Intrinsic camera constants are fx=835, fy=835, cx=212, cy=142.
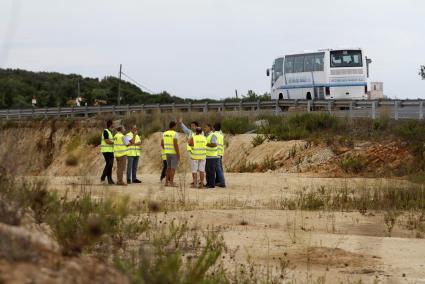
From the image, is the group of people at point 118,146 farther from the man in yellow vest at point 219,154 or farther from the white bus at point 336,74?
the white bus at point 336,74

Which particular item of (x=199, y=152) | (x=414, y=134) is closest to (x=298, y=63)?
(x=414, y=134)

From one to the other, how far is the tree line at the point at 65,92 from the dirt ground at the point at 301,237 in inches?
2555

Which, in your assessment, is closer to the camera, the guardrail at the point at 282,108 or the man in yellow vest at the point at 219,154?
the man in yellow vest at the point at 219,154

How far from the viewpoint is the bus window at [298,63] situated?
1777 inches

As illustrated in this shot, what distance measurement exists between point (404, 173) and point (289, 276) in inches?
650

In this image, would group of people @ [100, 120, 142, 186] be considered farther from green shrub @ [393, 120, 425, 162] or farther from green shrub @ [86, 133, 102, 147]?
green shrub @ [86, 133, 102, 147]

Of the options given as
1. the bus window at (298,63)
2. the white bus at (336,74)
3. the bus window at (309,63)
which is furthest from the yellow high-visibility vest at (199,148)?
the bus window at (298,63)

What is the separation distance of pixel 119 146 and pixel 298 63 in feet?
78.1

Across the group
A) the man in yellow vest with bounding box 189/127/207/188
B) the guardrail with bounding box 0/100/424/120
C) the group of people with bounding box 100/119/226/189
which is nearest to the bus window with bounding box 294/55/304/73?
the guardrail with bounding box 0/100/424/120

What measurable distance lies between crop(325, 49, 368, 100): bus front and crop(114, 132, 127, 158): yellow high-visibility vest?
21.8 m

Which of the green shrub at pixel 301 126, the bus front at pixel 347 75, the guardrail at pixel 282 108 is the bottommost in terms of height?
the green shrub at pixel 301 126

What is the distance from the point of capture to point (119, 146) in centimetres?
2327

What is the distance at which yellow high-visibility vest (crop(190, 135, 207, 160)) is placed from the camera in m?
21.9

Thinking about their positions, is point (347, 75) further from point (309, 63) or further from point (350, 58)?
point (309, 63)
